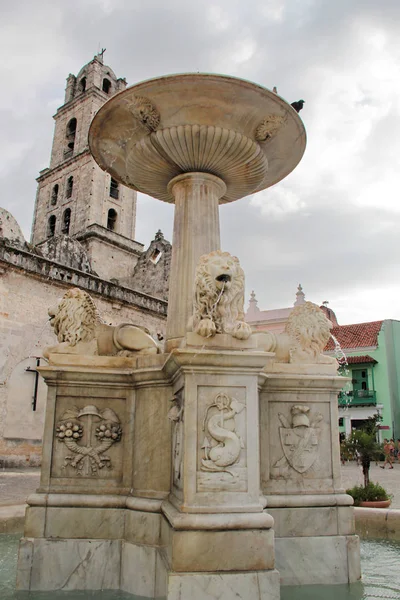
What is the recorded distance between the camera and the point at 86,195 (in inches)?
1234

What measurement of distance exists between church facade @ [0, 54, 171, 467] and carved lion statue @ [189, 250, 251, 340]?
41.0 ft

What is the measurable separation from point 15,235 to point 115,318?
5.43m

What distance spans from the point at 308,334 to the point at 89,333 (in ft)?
6.07

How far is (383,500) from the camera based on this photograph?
7566 millimetres

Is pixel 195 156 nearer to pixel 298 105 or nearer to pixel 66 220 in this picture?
pixel 298 105

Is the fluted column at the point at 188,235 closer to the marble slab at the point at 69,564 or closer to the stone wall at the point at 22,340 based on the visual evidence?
the marble slab at the point at 69,564

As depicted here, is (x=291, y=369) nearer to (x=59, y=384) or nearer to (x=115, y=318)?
(x=59, y=384)

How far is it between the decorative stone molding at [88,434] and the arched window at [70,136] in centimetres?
3309

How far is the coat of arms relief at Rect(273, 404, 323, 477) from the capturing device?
156 inches

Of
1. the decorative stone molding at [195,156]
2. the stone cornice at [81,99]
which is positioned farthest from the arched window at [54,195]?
the decorative stone molding at [195,156]

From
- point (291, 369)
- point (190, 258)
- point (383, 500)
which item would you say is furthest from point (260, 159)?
point (383, 500)

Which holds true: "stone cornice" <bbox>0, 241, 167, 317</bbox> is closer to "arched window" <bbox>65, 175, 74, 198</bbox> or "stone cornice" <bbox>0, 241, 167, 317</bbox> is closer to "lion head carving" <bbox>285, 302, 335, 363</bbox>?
"lion head carving" <bbox>285, 302, 335, 363</bbox>

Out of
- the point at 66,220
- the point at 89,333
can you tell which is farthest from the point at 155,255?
the point at 89,333

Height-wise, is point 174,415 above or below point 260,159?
below
